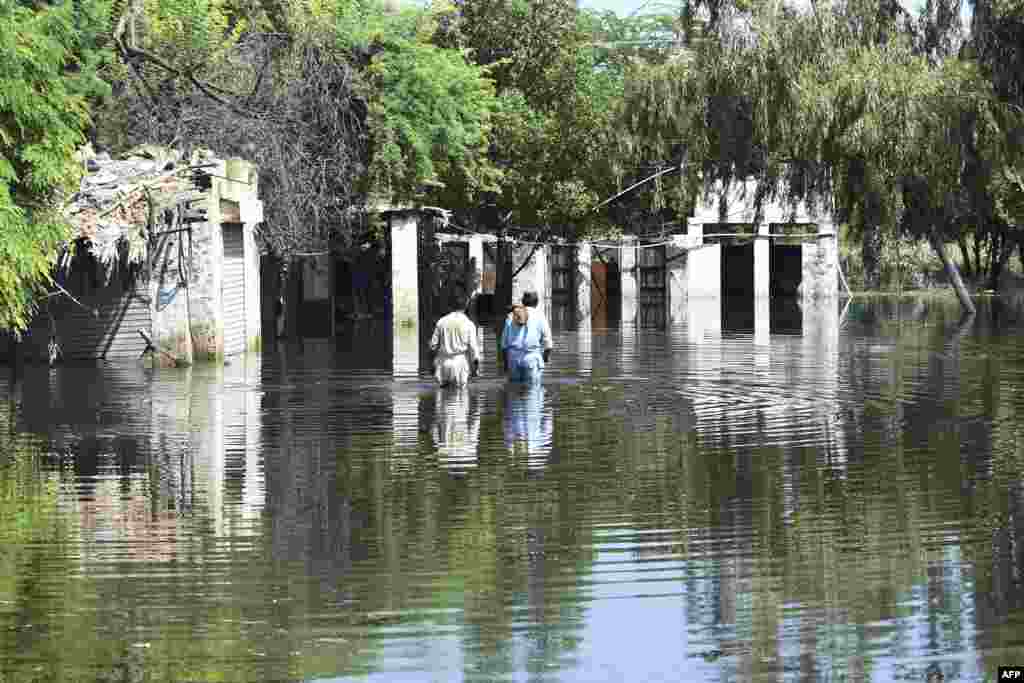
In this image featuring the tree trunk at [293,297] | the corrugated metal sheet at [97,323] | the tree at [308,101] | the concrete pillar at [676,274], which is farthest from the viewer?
the concrete pillar at [676,274]

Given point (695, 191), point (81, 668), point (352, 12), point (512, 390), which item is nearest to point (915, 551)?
point (81, 668)

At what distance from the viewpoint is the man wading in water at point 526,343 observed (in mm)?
21234

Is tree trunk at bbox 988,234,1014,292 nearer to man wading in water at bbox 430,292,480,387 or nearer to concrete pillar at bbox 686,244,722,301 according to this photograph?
concrete pillar at bbox 686,244,722,301

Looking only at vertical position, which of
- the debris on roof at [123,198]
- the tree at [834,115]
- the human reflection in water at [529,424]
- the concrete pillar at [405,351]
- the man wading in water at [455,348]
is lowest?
the human reflection in water at [529,424]

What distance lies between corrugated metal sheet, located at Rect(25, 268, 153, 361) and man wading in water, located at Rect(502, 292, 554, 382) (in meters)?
8.70

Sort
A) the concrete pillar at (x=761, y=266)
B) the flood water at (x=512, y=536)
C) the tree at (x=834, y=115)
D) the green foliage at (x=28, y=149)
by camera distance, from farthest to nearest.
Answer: the concrete pillar at (x=761, y=266)
the tree at (x=834, y=115)
the green foliage at (x=28, y=149)
the flood water at (x=512, y=536)

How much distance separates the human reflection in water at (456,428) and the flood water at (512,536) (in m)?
0.07

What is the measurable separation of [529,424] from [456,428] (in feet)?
2.77

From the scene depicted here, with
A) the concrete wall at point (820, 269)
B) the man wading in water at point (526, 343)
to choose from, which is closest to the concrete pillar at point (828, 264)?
the concrete wall at point (820, 269)

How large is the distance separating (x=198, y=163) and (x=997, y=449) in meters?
15.9

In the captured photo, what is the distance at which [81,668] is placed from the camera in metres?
7.39

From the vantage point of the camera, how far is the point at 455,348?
2141cm

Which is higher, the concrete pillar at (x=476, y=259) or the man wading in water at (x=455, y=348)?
the concrete pillar at (x=476, y=259)

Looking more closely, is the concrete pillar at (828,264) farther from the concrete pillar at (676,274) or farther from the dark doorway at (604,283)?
the dark doorway at (604,283)
